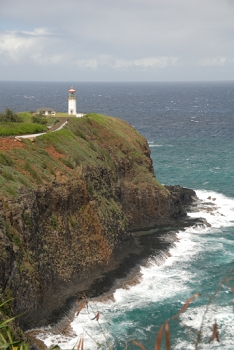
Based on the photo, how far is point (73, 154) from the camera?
152 feet

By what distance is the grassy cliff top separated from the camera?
38969mm

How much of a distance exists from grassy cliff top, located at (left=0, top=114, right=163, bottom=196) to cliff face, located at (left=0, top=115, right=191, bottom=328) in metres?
0.10

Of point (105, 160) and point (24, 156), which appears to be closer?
point (24, 156)

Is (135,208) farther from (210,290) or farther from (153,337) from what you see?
(153,337)

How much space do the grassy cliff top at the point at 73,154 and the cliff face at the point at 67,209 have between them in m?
0.10

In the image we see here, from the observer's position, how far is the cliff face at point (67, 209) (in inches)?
1286

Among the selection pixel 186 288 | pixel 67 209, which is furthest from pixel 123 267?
pixel 67 209

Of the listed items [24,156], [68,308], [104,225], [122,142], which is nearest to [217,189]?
[122,142]

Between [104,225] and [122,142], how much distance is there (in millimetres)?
16664

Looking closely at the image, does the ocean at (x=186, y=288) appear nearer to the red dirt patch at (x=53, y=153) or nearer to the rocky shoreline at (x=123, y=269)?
the rocky shoreline at (x=123, y=269)

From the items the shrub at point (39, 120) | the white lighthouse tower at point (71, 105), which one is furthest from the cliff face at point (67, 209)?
the white lighthouse tower at point (71, 105)

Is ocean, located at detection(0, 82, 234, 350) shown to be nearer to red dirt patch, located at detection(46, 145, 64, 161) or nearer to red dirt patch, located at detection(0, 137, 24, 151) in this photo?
red dirt patch, located at detection(46, 145, 64, 161)

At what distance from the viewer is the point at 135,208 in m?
52.8

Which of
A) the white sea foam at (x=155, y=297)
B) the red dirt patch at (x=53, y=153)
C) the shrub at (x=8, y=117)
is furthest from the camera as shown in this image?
the shrub at (x=8, y=117)
